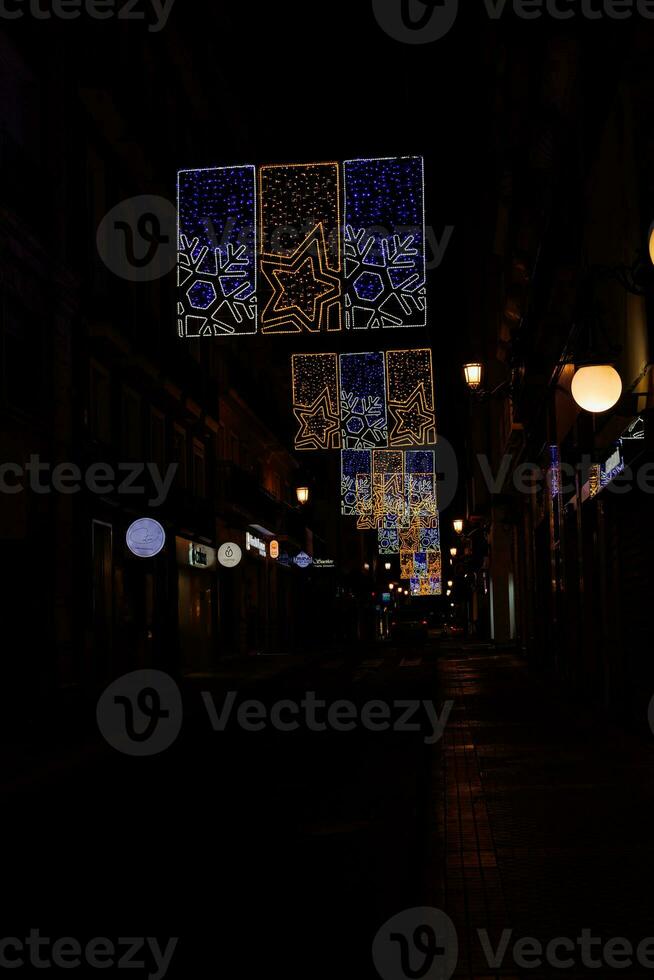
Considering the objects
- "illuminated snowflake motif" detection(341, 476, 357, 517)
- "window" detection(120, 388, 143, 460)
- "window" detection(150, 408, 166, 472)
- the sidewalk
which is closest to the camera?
the sidewalk

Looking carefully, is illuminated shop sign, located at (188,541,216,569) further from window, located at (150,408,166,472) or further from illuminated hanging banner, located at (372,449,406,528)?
illuminated hanging banner, located at (372,449,406,528)

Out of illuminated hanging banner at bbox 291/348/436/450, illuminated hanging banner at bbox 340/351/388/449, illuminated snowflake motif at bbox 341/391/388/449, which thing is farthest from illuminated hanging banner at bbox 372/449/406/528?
illuminated snowflake motif at bbox 341/391/388/449

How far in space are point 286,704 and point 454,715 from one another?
14.4ft

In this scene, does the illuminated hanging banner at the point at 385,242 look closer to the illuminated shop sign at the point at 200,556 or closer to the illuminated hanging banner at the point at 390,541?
the illuminated shop sign at the point at 200,556

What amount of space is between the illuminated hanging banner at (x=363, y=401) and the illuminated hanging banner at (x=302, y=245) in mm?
7667

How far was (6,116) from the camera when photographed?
19.7 metres

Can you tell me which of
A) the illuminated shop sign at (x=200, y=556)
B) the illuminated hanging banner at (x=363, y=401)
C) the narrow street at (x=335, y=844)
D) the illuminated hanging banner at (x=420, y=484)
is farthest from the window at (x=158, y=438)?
the narrow street at (x=335, y=844)

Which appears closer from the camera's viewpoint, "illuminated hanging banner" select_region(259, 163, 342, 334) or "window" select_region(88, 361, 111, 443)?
"illuminated hanging banner" select_region(259, 163, 342, 334)

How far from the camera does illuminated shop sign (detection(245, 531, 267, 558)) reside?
4447cm

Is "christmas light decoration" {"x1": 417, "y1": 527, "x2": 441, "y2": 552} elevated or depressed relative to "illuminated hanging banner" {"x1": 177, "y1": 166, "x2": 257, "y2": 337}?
depressed

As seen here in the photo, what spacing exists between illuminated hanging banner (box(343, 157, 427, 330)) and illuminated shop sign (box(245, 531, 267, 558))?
1034 inches

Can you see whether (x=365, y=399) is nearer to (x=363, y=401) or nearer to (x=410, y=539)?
(x=363, y=401)

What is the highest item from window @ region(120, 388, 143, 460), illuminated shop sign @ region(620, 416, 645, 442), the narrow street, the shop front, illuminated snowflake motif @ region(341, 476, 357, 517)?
window @ region(120, 388, 143, 460)

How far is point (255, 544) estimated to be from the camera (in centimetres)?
4653
